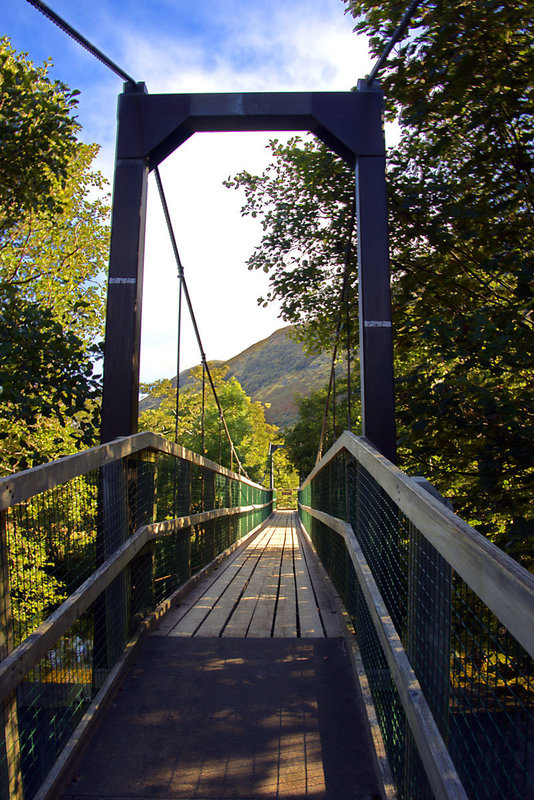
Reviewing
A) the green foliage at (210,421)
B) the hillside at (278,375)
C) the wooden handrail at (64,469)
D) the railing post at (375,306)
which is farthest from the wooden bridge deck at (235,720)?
the hillside at (278,375)

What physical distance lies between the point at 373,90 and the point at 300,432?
22.6 metres

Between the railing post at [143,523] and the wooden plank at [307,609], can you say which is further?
the wooden plank at [307,609]

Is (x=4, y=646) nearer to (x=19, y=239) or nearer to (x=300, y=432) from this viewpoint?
(x=19, y=239)

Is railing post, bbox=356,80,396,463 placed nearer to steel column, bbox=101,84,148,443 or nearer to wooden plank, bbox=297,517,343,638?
wooden plank, bbox=297,517,343,638

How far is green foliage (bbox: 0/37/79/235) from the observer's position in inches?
192

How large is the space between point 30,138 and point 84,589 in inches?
163

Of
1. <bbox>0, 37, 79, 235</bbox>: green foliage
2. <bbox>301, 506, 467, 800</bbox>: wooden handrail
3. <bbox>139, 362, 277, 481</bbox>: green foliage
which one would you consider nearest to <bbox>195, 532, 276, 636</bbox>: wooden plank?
<bbox>301, 506, 467, 800</bbox>: wooden handrail

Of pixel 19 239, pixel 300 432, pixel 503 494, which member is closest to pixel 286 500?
pixel 300 432

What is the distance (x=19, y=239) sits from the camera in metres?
9.64

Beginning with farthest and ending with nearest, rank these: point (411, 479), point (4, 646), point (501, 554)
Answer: point (411, 479) → point (4, 646) → point (501, 554)

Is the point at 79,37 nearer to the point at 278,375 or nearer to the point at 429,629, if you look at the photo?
the point at 429,629

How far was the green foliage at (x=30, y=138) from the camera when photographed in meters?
4.88

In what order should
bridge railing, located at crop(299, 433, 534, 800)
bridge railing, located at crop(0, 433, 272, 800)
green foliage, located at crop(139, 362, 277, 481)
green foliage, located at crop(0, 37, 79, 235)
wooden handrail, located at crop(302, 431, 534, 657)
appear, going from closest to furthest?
1. wooden handrail, located at crop(302, 431, 534, 657)
2. bridge railing, located at crop(299, 433, 534, 800)
3. bridge railing, located at crop(0, 433, 272, 800)
4. green foliage, located at crop(0, 37, 79, 235)
5. green foliage, located at crop(139, 362, 277, 481)

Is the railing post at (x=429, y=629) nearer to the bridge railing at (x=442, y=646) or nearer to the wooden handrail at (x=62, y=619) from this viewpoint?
the bridge railing at (x=442, y=646)
